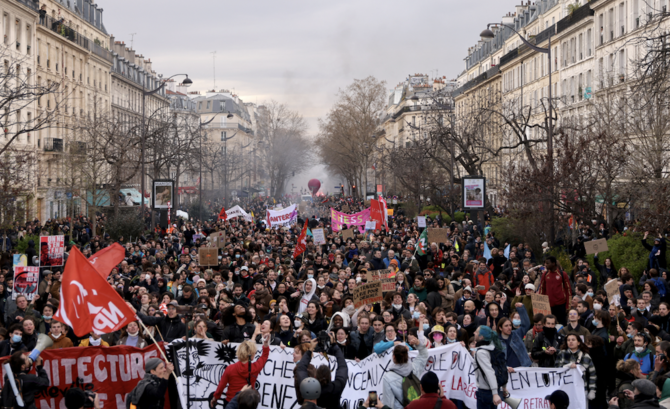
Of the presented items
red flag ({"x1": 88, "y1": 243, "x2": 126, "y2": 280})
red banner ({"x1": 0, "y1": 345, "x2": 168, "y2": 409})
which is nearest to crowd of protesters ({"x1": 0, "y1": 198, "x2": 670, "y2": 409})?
red banner ({"x1": 0, "y1": 345, "x2": 168, "y2": 409})

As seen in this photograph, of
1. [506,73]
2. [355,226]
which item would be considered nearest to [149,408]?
[355,226]

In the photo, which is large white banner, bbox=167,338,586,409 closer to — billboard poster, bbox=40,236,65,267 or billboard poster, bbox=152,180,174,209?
billboard poster, bbox=40,236,65,267

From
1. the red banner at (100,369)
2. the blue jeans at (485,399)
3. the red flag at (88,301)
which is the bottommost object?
the blue jeans at (485,399)

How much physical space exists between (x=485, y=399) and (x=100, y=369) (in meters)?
4.30

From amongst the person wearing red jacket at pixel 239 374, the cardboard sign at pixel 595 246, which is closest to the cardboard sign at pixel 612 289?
the cardboard sign at pixel 595 246

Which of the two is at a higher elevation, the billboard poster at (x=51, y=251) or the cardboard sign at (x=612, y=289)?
the billboard poster at (x=51, y=251)

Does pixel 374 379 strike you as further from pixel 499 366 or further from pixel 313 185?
pixel 313 185

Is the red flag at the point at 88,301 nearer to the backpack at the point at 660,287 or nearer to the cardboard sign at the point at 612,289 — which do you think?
the cardboard sign at the point at 612,289

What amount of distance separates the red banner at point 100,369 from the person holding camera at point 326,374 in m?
1.98

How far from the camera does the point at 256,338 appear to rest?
31.0 feet

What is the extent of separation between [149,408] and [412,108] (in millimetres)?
107737

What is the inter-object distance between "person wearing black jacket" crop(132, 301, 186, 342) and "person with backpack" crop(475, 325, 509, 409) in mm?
3867

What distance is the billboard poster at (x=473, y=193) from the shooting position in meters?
30.3

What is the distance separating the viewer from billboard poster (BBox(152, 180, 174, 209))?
1315 inches
